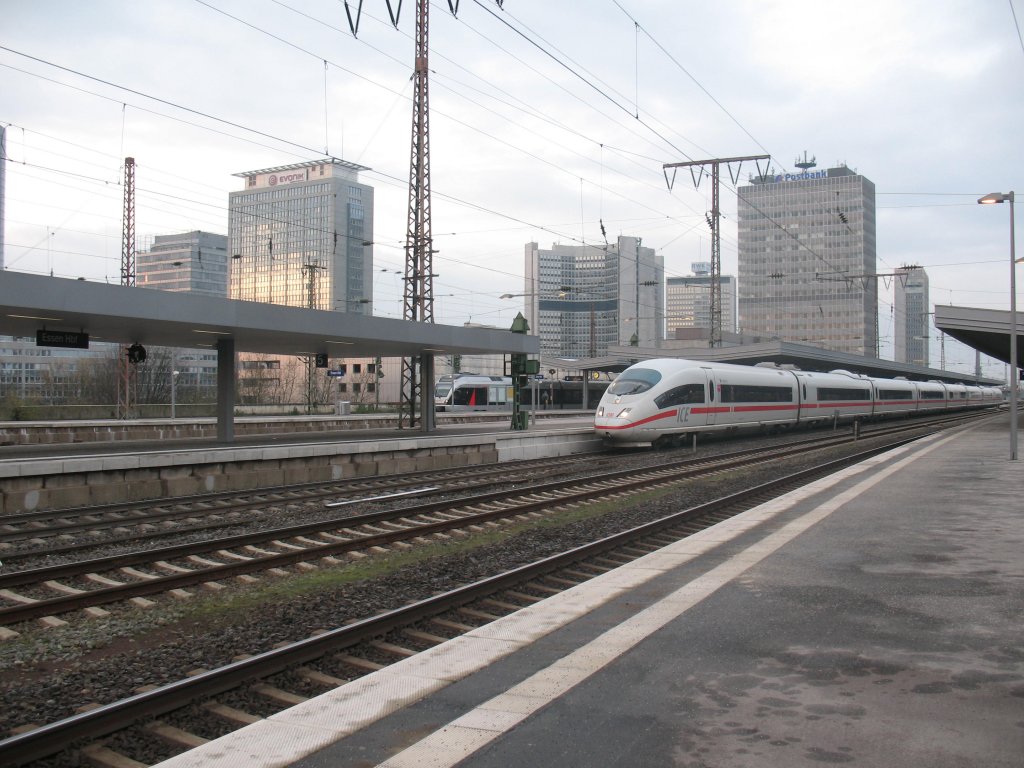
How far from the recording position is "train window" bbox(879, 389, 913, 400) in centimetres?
4803

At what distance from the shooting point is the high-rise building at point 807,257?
128 m

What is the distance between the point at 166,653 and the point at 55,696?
913 millimetres

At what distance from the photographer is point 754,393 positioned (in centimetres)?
3158

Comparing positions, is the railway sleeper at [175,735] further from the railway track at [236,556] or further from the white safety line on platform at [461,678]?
the railway track at [236,556]

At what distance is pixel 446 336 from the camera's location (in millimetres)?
25125

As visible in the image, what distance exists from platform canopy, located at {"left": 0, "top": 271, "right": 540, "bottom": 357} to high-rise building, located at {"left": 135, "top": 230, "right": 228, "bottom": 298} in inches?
2172

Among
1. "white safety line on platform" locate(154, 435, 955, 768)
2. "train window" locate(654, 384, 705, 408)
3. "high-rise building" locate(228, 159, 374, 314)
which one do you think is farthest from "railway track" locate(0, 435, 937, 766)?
"high-rise building" locate(228, 159, 374, 314)

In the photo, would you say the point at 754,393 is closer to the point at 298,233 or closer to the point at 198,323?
the point at 198,323

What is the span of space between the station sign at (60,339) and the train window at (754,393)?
20.0m

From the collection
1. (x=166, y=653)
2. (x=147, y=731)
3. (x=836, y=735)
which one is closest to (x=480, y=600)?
(x=166, y=653)

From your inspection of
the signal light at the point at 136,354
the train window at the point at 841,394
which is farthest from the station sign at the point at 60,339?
the train window at the point at 841,394

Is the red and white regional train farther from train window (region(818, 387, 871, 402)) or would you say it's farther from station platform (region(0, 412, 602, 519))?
station platform (region(0, 412, 602, 519))

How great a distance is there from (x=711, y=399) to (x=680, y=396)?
233 centimetres

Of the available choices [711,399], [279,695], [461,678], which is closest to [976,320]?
[711,399]
